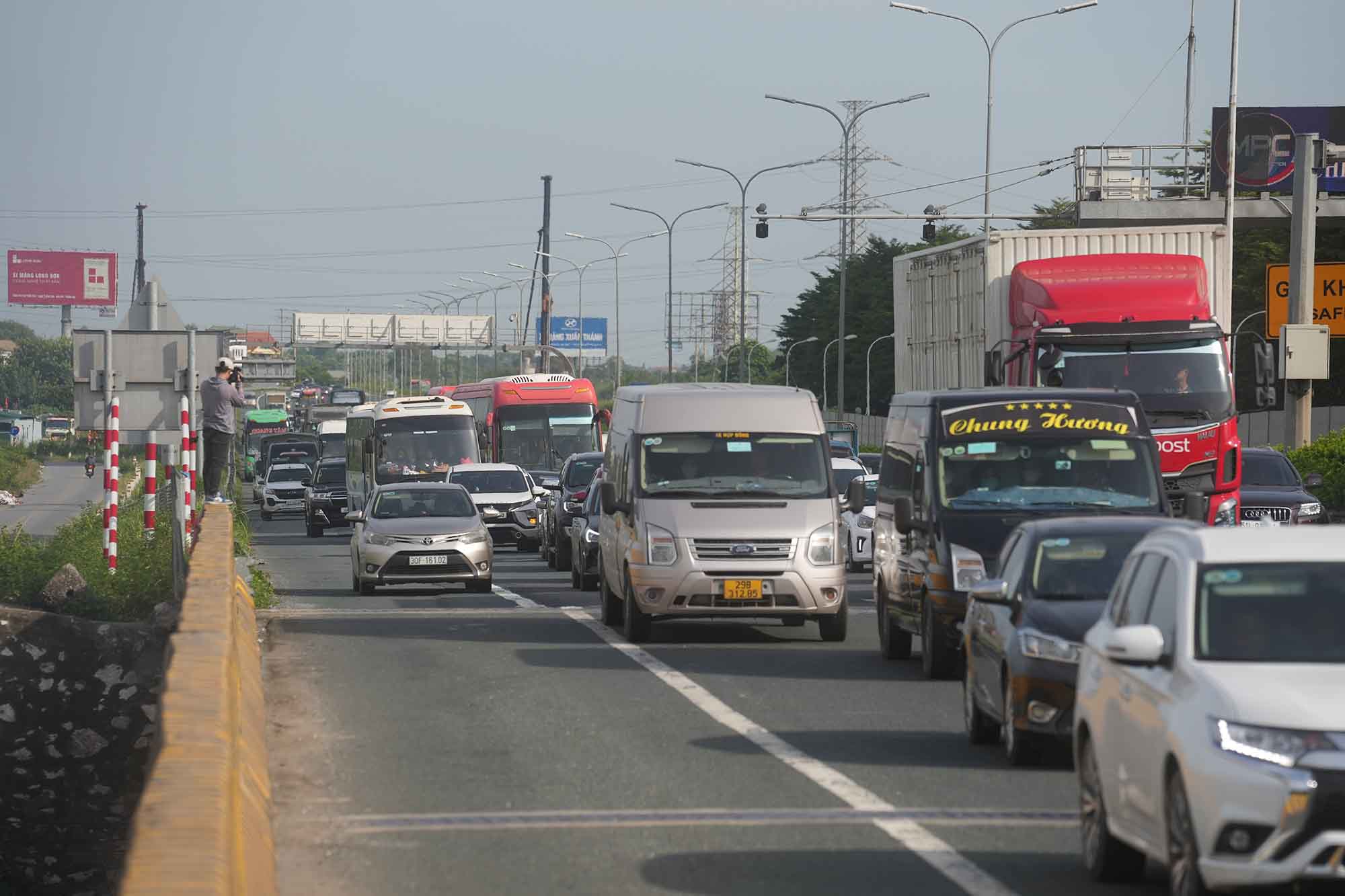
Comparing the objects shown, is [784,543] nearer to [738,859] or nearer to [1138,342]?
[1138,342]

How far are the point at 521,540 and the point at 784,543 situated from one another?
23.1 m

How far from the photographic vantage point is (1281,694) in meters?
6.57

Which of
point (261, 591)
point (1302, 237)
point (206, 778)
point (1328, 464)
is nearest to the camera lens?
point (206, 778)

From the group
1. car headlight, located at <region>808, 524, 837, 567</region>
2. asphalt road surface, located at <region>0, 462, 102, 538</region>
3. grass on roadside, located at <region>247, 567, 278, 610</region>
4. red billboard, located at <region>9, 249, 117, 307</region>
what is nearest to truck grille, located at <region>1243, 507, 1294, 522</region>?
car headlight, located at <region>808, 524, 837, 567</region>

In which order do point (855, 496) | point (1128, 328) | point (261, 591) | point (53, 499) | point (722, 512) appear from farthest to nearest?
point (53, 499) → point (1128, 328) → point (261, 591) → point (855, 496) → point (722, 512)

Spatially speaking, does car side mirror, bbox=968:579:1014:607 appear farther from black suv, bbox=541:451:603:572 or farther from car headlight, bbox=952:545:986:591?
black suv, bbox=541:451:603:572

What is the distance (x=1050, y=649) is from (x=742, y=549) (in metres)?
7.94

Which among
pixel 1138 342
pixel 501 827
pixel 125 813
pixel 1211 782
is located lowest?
pixel 125 813

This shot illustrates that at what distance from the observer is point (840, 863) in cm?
838

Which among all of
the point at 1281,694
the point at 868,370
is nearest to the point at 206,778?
the point at 1281,694

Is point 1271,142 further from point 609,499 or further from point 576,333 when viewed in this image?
point 576,333

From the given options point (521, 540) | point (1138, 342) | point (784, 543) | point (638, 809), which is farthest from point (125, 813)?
point (521, 540)

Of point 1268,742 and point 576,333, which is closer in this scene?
point 1268,742

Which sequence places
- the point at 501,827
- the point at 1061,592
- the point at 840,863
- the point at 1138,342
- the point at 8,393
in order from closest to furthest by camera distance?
the point at 840,863
the point at 501,827
the point at 1061,592
the point at 1138,342
the point at 8,393
